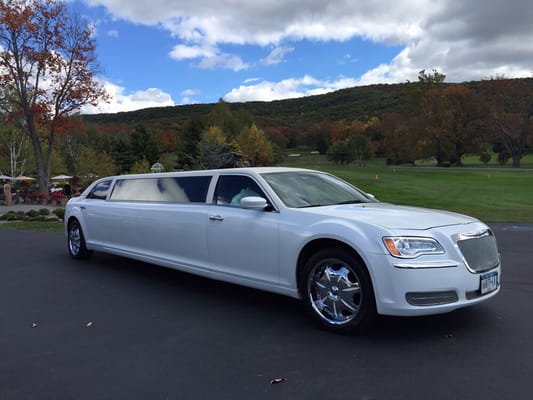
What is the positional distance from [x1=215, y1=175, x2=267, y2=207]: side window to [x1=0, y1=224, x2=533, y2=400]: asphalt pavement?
120 cm

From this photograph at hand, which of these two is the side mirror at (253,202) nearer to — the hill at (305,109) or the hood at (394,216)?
the hood at (394,216)

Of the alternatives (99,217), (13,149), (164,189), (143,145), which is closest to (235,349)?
(164,189)

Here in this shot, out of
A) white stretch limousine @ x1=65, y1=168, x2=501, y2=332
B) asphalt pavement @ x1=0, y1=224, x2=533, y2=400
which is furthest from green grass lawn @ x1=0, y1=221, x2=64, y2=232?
asphalt pavement @ x1=0, y1=224, x2=533, y2=400

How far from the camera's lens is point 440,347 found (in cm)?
397

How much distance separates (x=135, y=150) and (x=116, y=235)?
222ft

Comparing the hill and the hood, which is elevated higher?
the hill

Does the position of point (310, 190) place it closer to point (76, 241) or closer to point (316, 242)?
point (316, 242)

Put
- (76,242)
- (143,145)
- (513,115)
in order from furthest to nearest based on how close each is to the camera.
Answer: (143,145)
(513,115)
(76,242)

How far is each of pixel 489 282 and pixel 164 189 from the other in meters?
4.21

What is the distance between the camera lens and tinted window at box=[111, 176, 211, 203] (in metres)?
5.98

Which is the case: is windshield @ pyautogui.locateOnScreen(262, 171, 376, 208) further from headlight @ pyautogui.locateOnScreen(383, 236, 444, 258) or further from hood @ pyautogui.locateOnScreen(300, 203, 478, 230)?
headlight @ pyautogui.locateOnScreen(383, 236, 444, 258)

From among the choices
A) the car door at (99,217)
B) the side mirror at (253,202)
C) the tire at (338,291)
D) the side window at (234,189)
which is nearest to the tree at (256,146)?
the car door at (99,217)

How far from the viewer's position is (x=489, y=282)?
14.3 feet

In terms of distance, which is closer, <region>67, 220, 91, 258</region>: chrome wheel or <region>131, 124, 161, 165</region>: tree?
<region>67, 220, 91, 258</region>: chrome wheel
